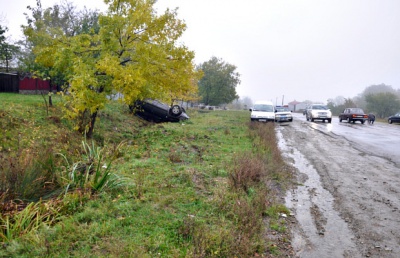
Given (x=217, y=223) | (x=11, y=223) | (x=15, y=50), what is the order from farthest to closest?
(x=15, y=50) → (x=217, y=223) → (x=11, y=223)

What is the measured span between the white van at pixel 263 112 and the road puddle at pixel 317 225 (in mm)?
13359

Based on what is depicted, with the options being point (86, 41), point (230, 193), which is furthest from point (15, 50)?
point (230, 193)

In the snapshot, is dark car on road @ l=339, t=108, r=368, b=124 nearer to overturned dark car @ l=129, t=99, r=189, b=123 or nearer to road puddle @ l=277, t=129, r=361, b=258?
overturned dark car @ l=129, t=99, r=189, b=123

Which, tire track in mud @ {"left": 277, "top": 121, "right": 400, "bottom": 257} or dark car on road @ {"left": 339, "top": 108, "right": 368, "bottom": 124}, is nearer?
tire track in mud @ {"left": 277, "top": 121, "right": 400, "bottom": 257}

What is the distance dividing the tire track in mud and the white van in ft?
35.2

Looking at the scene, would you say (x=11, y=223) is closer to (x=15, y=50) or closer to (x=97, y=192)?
(x=97, y=192)

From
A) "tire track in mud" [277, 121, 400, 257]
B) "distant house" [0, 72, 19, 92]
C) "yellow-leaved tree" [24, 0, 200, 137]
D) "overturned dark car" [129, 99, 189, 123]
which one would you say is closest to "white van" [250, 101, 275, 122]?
"overturned dark car" [129, 99, 189, 123]

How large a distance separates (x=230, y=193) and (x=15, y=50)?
96.4 feet

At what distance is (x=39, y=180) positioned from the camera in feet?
15.4

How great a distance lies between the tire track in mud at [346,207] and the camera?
386 cm

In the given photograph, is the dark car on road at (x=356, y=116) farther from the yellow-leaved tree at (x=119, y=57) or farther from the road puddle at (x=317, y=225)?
the road puddle at (x=317, y=225)

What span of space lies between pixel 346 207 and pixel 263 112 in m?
15.7

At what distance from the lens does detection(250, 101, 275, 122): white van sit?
2012 cm

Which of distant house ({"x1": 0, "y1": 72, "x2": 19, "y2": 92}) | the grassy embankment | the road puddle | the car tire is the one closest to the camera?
the grassy embankment
